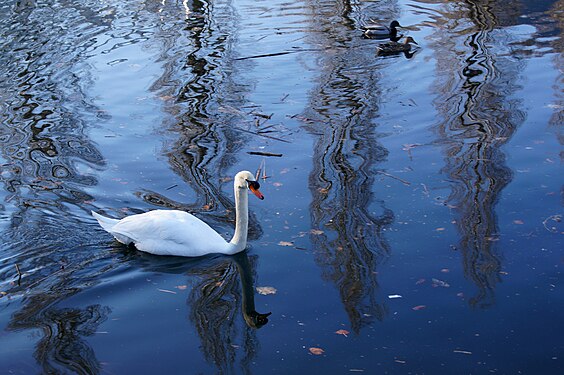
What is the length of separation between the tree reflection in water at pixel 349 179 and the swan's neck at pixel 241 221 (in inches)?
27.9

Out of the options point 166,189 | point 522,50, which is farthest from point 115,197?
point 522,50

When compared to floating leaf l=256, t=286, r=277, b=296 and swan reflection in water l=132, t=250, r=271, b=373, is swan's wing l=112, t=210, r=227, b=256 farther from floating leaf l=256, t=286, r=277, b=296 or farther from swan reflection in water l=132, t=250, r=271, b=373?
floating leaf l=256, t=286, r=277, b=296

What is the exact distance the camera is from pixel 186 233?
25.8 ft

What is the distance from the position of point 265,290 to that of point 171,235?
1222mm

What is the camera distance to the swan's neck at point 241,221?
25.9 feet

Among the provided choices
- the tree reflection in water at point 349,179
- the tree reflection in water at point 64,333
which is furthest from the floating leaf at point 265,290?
the tree reflection in water at point 64,333

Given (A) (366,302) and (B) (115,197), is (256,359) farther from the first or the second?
(B) (115,197)

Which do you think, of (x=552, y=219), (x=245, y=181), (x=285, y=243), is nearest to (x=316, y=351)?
(x=285, y=243)

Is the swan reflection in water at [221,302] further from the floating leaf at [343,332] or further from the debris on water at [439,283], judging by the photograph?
the debris on water at [439,283]

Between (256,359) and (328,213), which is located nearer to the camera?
(256,359)

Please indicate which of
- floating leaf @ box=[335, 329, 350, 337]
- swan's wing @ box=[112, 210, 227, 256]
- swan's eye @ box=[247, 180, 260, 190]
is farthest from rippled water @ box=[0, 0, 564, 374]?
swan's eye @ box=[247, 180, 260, 190]

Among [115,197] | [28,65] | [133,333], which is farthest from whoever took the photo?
[28,65]

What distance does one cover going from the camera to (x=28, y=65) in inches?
629

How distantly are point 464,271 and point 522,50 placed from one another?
8.75 metres
